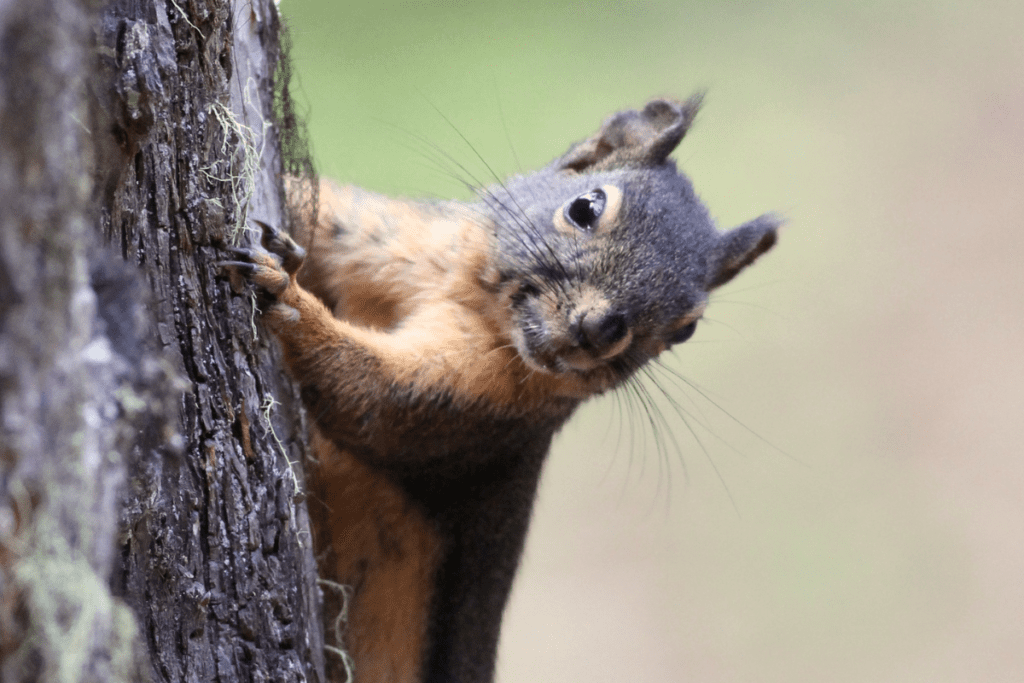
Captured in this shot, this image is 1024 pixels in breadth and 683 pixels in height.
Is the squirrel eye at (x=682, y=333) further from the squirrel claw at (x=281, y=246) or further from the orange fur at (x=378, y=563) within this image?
the squirrel claw at (x=281, y=246)

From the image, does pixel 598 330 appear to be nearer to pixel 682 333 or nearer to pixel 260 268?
pixel 682 333

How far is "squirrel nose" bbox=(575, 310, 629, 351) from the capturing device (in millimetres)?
1279

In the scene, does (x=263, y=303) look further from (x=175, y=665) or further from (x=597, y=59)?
(x=597, y=59)

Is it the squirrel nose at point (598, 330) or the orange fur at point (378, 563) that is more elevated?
the squirrel nose at point (598, 330)

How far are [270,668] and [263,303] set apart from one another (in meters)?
0.42

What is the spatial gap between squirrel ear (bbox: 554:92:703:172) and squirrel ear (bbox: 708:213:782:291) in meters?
0.19

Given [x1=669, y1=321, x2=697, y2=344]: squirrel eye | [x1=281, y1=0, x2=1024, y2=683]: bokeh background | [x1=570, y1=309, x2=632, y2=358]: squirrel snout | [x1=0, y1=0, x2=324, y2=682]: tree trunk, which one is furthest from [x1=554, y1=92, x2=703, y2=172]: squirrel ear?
[x1=281, y1=0, x2=1024, y2=683]: bokeh background

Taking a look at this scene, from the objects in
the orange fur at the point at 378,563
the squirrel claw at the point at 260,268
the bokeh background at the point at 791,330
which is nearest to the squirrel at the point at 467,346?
the orange fur at the point at 378,563

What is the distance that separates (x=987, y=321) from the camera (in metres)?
3.42

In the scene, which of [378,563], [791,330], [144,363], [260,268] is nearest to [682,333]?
[378,563]

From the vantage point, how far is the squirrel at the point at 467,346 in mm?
1334

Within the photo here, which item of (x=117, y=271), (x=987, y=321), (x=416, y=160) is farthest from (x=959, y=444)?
(x=117, y=271)

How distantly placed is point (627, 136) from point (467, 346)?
0.53 meters

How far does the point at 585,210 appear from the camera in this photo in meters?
1.43
